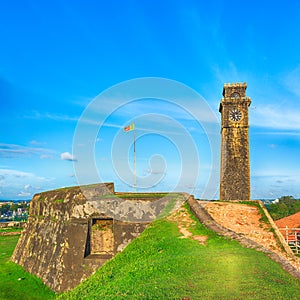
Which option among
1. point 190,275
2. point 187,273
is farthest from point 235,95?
point 190,275

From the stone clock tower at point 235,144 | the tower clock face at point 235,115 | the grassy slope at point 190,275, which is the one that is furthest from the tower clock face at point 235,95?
the grassy slope at point 190,275

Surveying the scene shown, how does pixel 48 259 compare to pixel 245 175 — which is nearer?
pixel 48 259

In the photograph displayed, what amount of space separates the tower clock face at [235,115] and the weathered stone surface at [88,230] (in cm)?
2018

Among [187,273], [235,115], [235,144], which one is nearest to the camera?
[187,273]

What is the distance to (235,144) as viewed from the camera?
99.4 feet

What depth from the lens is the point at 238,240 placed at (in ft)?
29.7

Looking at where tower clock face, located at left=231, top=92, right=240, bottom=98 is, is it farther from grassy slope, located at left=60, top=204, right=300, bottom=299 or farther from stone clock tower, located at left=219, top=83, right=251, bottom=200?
grassy slope, located at left=60, top=204, right=300, bottom=299

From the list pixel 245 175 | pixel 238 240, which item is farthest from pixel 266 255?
pixel 245 175

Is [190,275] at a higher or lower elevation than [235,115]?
lower

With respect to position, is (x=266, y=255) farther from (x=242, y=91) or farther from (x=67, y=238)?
(x=242, y=91)

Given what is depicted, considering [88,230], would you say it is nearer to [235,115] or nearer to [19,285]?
[19,285]

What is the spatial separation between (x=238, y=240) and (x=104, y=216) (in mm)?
5409

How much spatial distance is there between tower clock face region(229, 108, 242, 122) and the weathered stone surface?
2018cm

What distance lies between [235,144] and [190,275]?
2526cm
